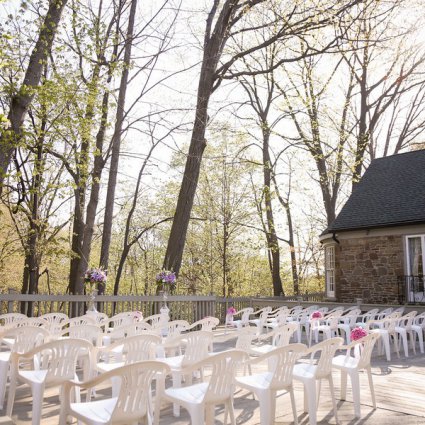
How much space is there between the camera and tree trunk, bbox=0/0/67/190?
7305mm

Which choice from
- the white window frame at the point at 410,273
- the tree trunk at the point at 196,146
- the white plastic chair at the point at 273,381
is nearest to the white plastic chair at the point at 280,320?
the white plastic chair at the point at 273,381

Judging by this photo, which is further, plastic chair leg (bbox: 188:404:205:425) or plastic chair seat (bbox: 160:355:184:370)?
plastic chair seat (bbox: 160:355:184:370)

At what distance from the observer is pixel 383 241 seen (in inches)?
555

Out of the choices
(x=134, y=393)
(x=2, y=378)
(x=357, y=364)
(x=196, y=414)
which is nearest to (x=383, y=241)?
(x=357, y=364)

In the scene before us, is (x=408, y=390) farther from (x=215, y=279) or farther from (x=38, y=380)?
(x=215, y=279)

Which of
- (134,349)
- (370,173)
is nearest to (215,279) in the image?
(370,173)

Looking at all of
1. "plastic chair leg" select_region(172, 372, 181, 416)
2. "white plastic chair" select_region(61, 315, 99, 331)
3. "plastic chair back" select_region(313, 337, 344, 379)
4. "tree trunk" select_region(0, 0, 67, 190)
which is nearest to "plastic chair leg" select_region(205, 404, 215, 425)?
"plastic chair leg" select_region(172, 372, 181, 416)

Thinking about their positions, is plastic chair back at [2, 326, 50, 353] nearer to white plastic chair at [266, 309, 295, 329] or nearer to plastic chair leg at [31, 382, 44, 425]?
plastic chair leg at [31, 382, 44, 425]

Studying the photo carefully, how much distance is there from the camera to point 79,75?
441 inches

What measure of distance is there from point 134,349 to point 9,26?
757 centimetres

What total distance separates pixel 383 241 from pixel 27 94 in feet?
34.9

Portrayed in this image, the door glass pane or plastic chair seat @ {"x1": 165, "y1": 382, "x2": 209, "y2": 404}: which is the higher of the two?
the door glass pane

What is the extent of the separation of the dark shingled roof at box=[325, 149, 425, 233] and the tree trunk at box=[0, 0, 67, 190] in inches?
399

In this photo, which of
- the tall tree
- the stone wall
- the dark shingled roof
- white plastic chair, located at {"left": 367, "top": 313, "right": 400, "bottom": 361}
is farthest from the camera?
the dark shingled roof
